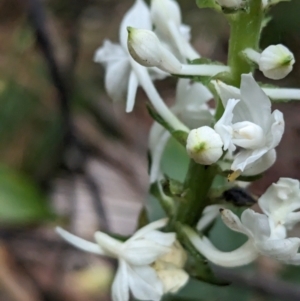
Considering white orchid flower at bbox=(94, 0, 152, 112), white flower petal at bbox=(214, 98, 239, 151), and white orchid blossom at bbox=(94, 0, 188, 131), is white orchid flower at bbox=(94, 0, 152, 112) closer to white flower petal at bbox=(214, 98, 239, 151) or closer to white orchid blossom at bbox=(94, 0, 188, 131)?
white orchid blossom at bbox=(94, 0, 188, 131)

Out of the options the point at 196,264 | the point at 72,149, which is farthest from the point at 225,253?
the point at 72,149

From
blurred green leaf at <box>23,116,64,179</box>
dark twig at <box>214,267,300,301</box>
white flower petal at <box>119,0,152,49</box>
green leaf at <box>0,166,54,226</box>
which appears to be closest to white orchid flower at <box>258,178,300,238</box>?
white flower petal at <box>119,0,152,49</box>

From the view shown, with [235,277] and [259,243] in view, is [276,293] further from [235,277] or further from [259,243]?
[259,243]

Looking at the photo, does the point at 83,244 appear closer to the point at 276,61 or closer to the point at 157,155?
the point at 157,155

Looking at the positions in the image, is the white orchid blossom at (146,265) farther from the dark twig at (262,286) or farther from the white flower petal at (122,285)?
the dark twig at (262,286)

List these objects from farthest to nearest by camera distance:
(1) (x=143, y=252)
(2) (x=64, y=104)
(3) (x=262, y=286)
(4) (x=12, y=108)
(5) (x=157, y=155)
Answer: (4) (x=12, y=108), (2) (x=64, y=104), (3) (x=262, y=286), (5) (x=157, y=155), (1) (x=143, y=252)

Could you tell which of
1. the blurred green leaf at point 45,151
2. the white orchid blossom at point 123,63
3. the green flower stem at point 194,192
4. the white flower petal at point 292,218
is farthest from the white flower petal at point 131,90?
the blurred green leaf at point 45,151
